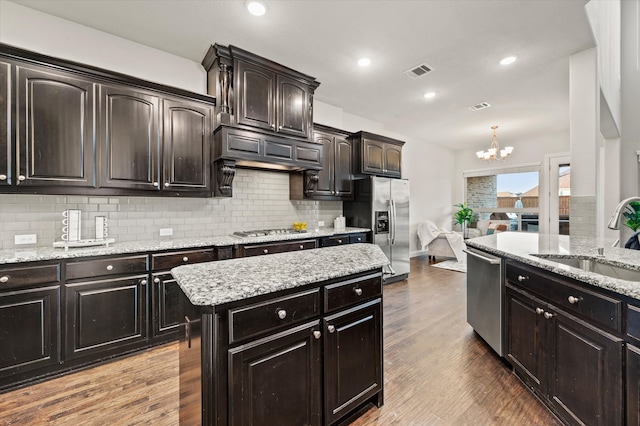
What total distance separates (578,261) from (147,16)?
3.99m

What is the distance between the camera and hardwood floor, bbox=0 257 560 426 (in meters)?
1.67

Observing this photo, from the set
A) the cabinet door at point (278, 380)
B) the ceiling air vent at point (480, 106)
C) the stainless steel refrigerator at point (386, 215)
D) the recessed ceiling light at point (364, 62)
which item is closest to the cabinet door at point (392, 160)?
the stainless steel refrigerator at point (386, 215)

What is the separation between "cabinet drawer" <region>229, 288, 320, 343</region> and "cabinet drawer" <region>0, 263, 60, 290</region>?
188 cm

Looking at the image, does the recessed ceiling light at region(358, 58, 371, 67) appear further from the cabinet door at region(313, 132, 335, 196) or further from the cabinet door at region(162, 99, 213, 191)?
the cabinet door at region(162, 99, 213, 191)

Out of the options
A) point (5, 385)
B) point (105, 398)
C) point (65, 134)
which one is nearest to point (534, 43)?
point (65, 134)

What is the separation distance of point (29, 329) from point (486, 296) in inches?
139

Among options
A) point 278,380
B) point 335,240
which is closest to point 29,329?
point 278,380

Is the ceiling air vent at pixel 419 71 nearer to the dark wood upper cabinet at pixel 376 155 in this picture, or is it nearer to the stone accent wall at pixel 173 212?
the dark wood upper cabinet at pixel 376 155

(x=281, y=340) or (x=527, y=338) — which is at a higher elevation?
(x=281, y=340)

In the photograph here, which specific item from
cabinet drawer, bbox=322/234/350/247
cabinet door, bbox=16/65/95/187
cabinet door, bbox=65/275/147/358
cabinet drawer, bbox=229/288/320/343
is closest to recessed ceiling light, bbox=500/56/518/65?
cabinet drawer, bbox=322/234/350/247

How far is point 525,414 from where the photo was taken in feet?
5.55

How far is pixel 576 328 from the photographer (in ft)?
4.81

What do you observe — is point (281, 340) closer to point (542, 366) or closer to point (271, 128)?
point (542, 366)

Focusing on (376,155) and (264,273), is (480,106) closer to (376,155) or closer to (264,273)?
(376,155)
